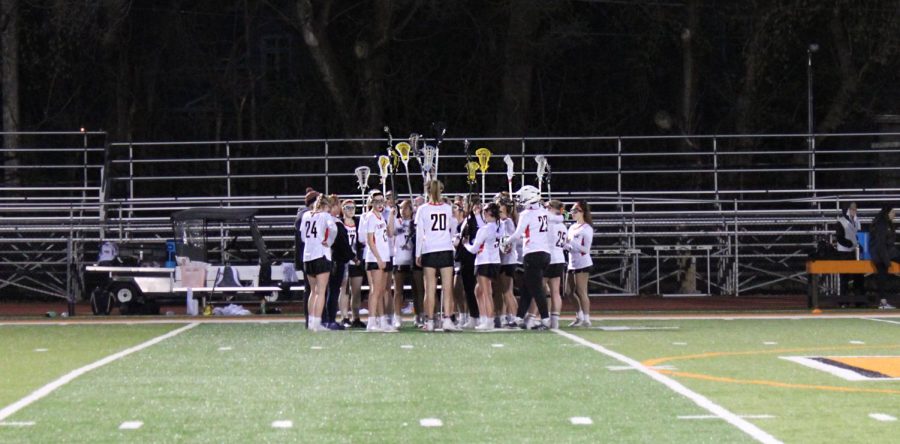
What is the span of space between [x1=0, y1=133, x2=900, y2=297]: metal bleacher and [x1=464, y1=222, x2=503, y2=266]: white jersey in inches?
387

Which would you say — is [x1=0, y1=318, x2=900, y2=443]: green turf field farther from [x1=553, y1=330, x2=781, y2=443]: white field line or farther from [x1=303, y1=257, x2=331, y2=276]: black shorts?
[x1=303, y1=257, x2=331, y2=276]: black shorts

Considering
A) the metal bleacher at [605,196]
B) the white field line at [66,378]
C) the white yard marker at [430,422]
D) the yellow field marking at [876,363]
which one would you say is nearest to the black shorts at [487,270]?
the white field line at [66,378]

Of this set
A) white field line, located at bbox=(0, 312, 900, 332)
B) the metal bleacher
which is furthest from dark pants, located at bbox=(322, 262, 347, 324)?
the metal bleacher

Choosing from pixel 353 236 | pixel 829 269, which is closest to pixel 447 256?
pixel 353 236

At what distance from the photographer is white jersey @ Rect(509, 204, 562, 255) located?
19.9 meters

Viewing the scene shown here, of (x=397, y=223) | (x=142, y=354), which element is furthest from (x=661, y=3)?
(x=142, y=354)

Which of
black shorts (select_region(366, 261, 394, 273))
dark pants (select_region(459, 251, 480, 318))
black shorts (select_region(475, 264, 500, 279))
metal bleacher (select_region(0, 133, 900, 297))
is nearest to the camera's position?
black shorts (select_region(475, 264, 500, 279))

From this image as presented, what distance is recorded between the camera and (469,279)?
20750mm

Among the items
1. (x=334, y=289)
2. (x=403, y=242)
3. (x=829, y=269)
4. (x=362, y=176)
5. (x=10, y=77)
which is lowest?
(x=334, y=289)

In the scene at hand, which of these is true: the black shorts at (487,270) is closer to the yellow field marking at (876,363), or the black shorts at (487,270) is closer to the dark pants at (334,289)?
the dark pants at (334,289)

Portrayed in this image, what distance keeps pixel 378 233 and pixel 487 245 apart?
54.6 inches

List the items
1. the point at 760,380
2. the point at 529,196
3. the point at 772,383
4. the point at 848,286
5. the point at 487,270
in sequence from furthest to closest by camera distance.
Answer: the point at 848,286, the point at 529,196, the point at 487,270, the point at 760,380, the point at 772,383

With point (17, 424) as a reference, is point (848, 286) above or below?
above

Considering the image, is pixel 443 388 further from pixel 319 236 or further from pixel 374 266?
pixel 374 266
